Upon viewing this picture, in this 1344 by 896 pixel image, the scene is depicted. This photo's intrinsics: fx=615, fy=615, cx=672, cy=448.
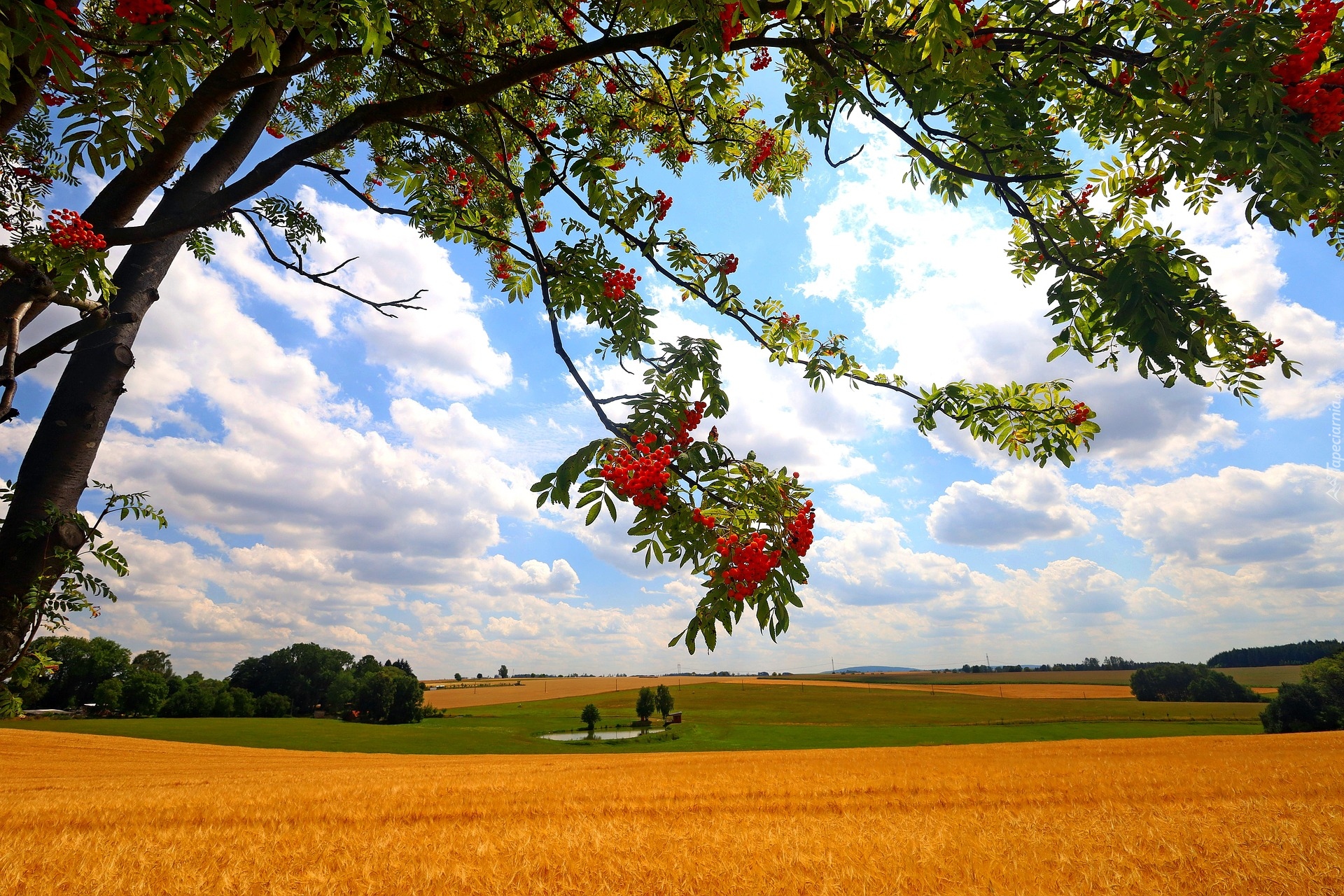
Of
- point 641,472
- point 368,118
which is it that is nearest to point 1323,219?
point 641,472

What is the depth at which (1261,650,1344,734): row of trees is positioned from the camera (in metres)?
37.4

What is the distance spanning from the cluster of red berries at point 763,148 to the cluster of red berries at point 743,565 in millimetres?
5462

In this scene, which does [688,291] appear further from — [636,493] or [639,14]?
[636,493]

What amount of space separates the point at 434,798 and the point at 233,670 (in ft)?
291

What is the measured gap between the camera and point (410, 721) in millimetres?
69750

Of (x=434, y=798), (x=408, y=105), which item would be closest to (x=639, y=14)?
(x=408, y=105)

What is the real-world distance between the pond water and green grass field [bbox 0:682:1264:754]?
2073mm

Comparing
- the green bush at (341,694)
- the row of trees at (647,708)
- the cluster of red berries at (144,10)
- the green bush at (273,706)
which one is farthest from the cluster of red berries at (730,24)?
the green bush at (273,706)

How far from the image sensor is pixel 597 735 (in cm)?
5703

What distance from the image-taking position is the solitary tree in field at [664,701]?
66062 mm

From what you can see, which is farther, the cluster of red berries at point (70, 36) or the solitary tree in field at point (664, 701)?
the solitary tree in field at point (664, 701)

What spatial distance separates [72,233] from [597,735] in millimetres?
60261

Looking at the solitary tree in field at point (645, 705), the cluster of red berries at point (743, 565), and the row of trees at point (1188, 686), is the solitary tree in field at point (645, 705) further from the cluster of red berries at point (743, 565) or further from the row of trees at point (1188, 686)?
the cluster of red berries at point (743, 565)

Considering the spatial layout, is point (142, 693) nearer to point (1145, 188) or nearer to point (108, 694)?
point (108, 694)
